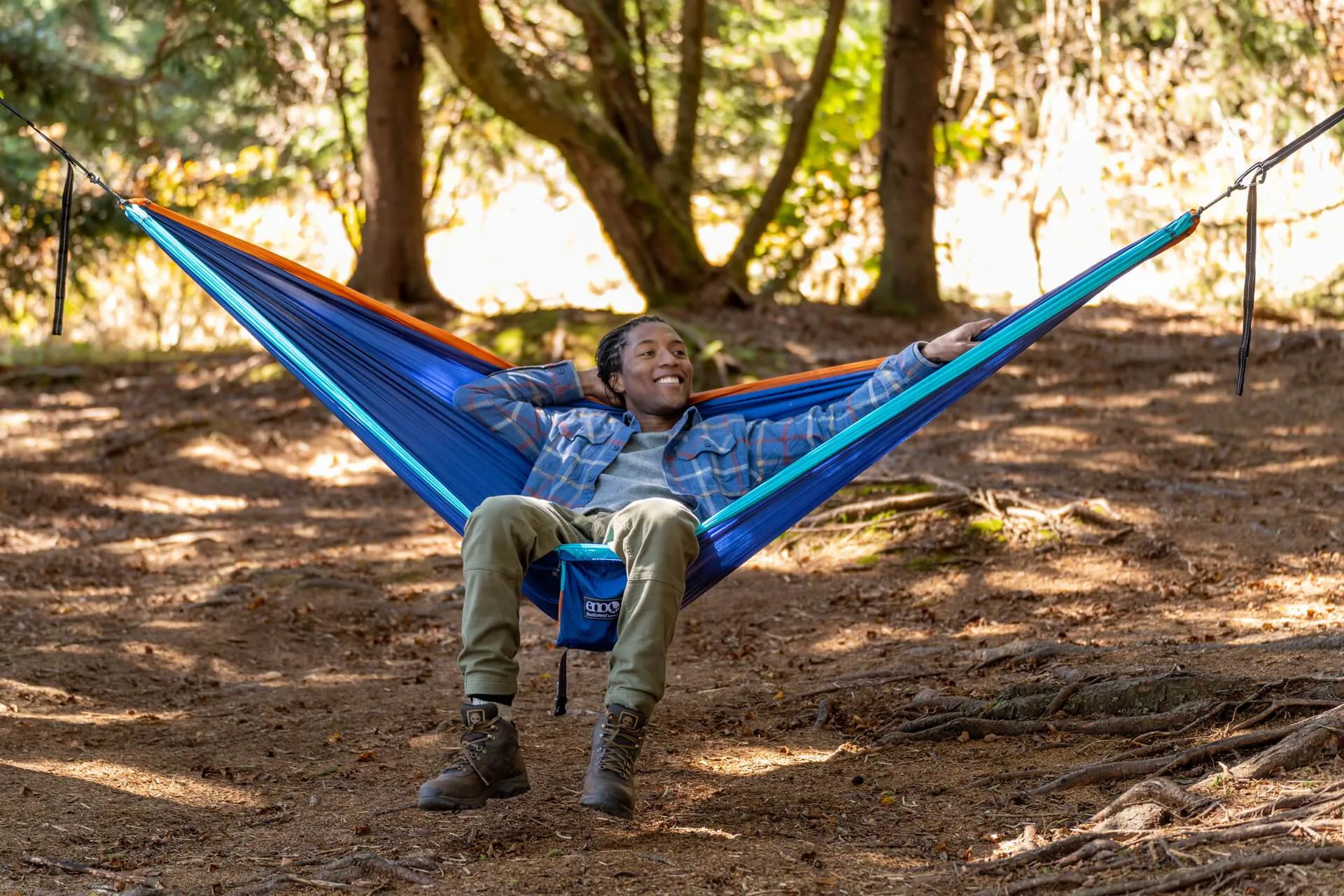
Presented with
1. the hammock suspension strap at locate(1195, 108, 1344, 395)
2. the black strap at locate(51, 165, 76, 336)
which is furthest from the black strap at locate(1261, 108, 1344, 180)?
the black strap at locate(51, 165, 76, 336)

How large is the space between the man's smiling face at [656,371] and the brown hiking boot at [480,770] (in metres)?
0.80

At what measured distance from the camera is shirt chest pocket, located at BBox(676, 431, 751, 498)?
265cm

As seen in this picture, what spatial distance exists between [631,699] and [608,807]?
18 centimetres

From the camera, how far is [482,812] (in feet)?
7.31

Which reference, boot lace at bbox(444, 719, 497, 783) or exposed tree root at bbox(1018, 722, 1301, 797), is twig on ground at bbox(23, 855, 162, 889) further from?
exposed tree root at bbox(1018, 722, 1301, 797)

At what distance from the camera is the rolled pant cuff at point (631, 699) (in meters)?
2.18

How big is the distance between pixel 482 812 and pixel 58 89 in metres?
5.84

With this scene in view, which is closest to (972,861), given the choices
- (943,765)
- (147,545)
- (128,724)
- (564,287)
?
(943,765)

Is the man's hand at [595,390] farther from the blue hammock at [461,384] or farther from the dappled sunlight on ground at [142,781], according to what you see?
the dappled sunlight on ground at [142,781]

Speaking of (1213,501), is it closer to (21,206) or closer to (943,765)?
(943,765)

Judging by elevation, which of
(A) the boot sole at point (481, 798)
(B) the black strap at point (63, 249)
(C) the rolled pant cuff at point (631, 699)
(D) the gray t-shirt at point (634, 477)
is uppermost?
(B) the black strap at point (63, 249)

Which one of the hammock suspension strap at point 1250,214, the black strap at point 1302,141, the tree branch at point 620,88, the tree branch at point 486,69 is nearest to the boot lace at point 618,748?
the hammock suspension strap at point 1250,214

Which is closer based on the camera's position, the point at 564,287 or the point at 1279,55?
the point at 1279,55

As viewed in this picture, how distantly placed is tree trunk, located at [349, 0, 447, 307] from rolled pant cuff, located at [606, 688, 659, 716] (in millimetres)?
4933
